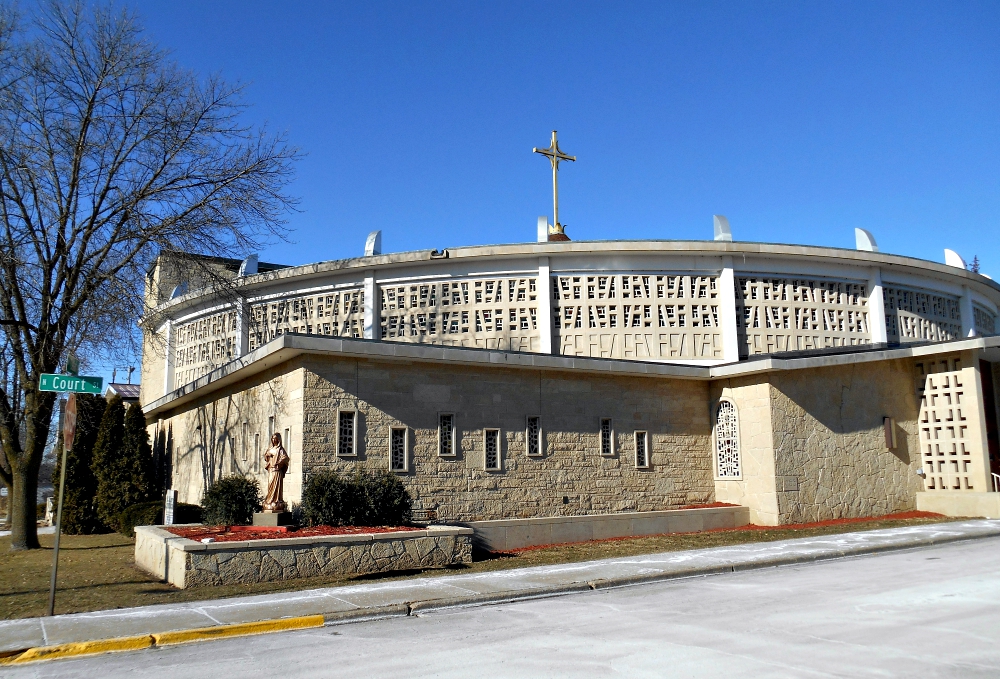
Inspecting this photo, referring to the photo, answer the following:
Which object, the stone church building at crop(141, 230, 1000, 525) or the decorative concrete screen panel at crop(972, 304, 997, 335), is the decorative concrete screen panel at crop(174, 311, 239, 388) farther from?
the decorative concrete screen panel at crop(972, 304, 997, 335)

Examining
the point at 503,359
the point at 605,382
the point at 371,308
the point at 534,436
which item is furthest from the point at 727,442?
the point at 371,308

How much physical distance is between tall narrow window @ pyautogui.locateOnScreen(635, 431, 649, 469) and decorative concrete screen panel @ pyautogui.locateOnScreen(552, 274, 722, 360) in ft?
9.38

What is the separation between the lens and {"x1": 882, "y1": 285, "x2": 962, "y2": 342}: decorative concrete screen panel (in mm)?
25656

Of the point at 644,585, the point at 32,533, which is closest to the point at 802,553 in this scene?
the point at 644,585

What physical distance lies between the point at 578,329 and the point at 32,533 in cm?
1433

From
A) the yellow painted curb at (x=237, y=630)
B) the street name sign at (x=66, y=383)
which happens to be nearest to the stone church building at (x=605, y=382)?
the street name sign at (x=66, y=383)

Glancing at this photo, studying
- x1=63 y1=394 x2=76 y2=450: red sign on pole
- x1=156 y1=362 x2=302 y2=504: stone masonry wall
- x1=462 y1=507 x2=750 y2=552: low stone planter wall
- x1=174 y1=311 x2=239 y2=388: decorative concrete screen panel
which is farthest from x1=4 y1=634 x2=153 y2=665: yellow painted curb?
x1=174 y1=311 x2=239 y2=388: decorative concrete screen panel

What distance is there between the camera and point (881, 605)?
9820 mm

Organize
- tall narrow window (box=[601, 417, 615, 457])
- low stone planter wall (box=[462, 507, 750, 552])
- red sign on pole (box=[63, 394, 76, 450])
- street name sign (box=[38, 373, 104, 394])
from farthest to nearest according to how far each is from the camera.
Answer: tall narrow window (box=[601, 417, 615, 457])
low stone planter wall (box=[462, 507, 750, 552])
street name sign (box=[38, 373, 104, 394])
red sign on pole (box=[63, 394, 76, 450])

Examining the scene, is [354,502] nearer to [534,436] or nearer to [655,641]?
[534,436]

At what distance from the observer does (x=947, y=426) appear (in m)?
21.6

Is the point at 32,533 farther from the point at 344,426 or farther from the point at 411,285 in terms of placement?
the point at 411,285

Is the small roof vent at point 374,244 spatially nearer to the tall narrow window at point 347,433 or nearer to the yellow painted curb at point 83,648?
the tall narrow window at point 347,433

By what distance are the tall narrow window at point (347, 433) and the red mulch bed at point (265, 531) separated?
1.88m
